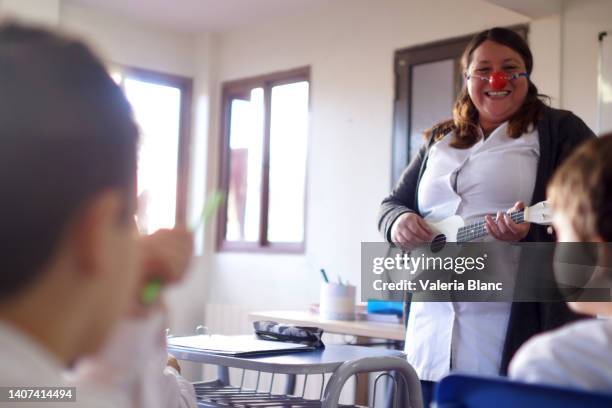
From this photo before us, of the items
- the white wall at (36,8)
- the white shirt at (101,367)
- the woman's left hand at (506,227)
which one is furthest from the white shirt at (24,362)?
the white wall at (36,8)

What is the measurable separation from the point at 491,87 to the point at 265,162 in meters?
3.33

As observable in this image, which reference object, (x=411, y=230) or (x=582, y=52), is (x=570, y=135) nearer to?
(x=411, y=230)

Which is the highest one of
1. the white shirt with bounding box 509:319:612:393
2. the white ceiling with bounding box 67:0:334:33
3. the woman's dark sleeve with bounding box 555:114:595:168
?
the white ceiling with bounding box 67:0:334:33

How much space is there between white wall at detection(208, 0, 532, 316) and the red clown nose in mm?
2164

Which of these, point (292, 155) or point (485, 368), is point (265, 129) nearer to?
point (292, 155)

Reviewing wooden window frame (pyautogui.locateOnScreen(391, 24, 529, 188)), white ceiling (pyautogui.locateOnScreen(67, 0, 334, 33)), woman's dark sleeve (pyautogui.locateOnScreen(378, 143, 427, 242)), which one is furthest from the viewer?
white ceiling (pyautogui.locateOnScreen(67, 0, 334, 33))

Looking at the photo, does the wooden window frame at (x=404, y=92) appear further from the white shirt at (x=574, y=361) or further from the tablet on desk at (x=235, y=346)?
the white shirt at (x=574, y=361)

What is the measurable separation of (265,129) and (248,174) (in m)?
0.38

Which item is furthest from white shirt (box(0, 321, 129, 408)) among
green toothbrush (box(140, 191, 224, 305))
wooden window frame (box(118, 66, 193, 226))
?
wooden window frame (box(118, 66, 193, 226))

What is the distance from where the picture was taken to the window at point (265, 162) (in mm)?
4887

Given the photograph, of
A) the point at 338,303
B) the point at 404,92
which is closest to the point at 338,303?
the point at 338,303

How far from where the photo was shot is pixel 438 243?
6.31 ft

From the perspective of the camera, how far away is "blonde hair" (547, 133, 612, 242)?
800mm

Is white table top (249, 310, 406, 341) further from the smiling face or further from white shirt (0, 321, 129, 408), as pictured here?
white shirt (0, 321, 129, 408)
